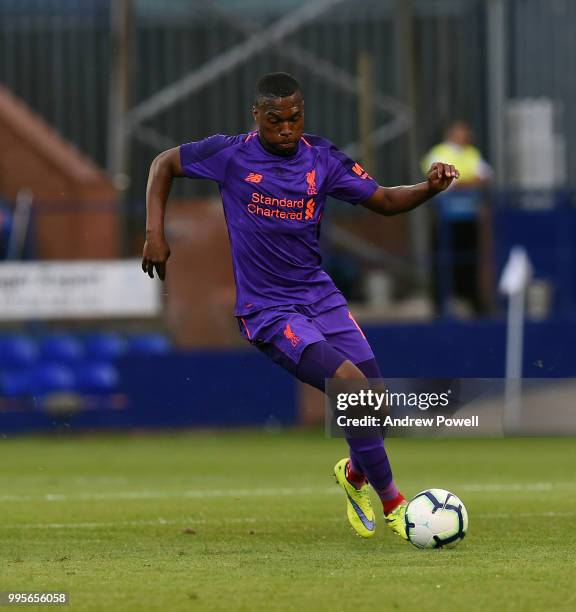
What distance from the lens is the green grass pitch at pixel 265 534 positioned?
6.11m

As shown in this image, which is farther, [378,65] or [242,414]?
[378,65]

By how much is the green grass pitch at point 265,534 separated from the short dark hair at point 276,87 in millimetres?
2112

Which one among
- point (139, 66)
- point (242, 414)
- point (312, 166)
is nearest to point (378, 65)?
point (139, 66)

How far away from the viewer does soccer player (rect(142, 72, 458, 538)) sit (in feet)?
25.1

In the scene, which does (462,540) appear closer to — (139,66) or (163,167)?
(163,167)

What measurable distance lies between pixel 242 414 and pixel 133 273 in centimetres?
187

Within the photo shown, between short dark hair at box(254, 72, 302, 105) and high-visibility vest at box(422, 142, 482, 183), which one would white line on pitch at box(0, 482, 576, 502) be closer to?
short dark hair at box(254, 72, 302, 105)

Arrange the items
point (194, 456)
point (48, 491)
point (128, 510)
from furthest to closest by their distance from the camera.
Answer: point (194, 456), point (48, 491), point (128, 510)

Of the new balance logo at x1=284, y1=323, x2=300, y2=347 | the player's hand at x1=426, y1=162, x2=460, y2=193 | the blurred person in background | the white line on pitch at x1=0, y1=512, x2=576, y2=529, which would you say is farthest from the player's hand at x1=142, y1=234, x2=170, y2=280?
the blurred person in background

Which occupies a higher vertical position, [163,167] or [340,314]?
[163,167]

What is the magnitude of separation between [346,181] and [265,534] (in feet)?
6.01

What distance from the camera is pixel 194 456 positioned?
14.1 metres

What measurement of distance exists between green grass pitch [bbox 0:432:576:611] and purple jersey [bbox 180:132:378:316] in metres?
1.24

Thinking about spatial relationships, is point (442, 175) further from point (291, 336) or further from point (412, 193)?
point (291, 336)
